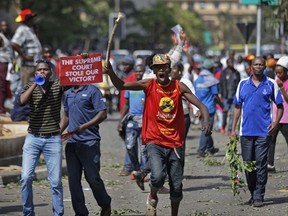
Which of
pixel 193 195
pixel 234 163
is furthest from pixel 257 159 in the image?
pixel 193 195

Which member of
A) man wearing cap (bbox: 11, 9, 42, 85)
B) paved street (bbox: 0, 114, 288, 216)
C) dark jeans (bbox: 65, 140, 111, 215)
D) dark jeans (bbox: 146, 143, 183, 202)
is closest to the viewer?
dark jeans (bbox: 146, 143, 183, 202)

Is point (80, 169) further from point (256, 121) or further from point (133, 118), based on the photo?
point (133, 118)

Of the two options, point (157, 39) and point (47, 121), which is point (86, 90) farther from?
point (157, 39)

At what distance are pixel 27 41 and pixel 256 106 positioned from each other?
283 inches

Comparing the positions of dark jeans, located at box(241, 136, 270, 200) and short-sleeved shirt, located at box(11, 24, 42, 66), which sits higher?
short-sleeved shirt, located at box(11, 24, 42, 66)

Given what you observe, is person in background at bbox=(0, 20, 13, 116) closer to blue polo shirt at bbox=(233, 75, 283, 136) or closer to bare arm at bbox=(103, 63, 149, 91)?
blue polo shirt at bbox=(233, 75, 283, 136)

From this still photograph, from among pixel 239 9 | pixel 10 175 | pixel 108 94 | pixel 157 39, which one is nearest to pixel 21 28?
pixel 10 175

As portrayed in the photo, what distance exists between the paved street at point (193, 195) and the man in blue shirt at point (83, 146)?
3.63 feet

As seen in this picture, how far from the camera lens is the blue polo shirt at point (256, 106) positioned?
1239cm

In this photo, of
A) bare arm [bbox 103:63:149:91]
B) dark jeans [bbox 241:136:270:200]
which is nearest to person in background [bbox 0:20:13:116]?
dark jeans [bbox 241:136:270:200]

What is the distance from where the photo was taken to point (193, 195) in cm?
1363

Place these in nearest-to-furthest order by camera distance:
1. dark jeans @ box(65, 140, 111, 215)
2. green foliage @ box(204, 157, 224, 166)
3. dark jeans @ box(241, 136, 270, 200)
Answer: dark jeans @ box(65, 140, 111, 215) < dark jeans @ box(241, 136, 270, 200) < green foliage @ box(204, 157, 224, 166)

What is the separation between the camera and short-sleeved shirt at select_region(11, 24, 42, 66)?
722 inches

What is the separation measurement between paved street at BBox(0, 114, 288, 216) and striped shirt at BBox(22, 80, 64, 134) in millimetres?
1664
